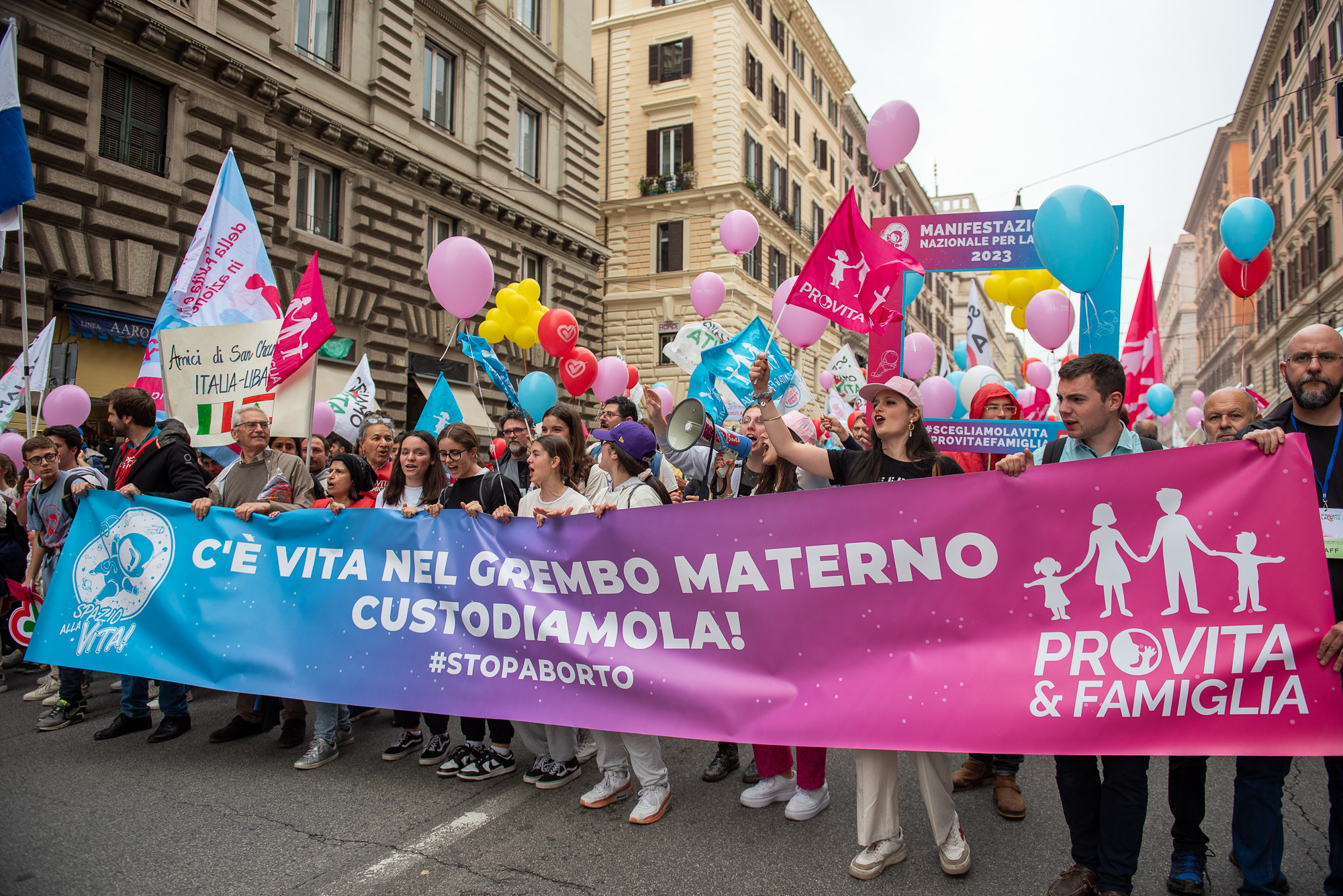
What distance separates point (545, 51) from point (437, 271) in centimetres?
1484

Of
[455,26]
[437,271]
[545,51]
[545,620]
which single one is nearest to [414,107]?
[455,26]

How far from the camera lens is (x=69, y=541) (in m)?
4.84

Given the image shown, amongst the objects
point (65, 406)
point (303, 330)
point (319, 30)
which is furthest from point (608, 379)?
point (319, 30)

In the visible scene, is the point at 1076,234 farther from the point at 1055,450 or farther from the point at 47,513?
the point at 47,513

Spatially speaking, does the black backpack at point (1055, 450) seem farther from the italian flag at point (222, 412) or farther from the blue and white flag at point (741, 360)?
the italian flag at point (222, 412)

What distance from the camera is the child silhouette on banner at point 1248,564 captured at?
9.15 ft

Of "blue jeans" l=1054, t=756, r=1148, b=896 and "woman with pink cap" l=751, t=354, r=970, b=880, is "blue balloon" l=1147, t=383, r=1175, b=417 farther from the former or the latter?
"blue jeans" l=1054, t=756, r=1148, b=896

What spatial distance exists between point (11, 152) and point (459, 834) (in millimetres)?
6400

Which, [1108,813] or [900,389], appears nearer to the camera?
[1108,813]

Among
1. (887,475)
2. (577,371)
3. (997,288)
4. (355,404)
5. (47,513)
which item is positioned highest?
(997,288)

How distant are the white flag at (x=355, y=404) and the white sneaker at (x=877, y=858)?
24.7ft

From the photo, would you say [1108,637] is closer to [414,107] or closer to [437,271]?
[437,271]

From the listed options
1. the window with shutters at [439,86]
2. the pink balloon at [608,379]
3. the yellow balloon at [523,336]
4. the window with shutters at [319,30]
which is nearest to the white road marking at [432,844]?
the pink balloon at [608,379]

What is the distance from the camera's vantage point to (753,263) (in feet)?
95.5
